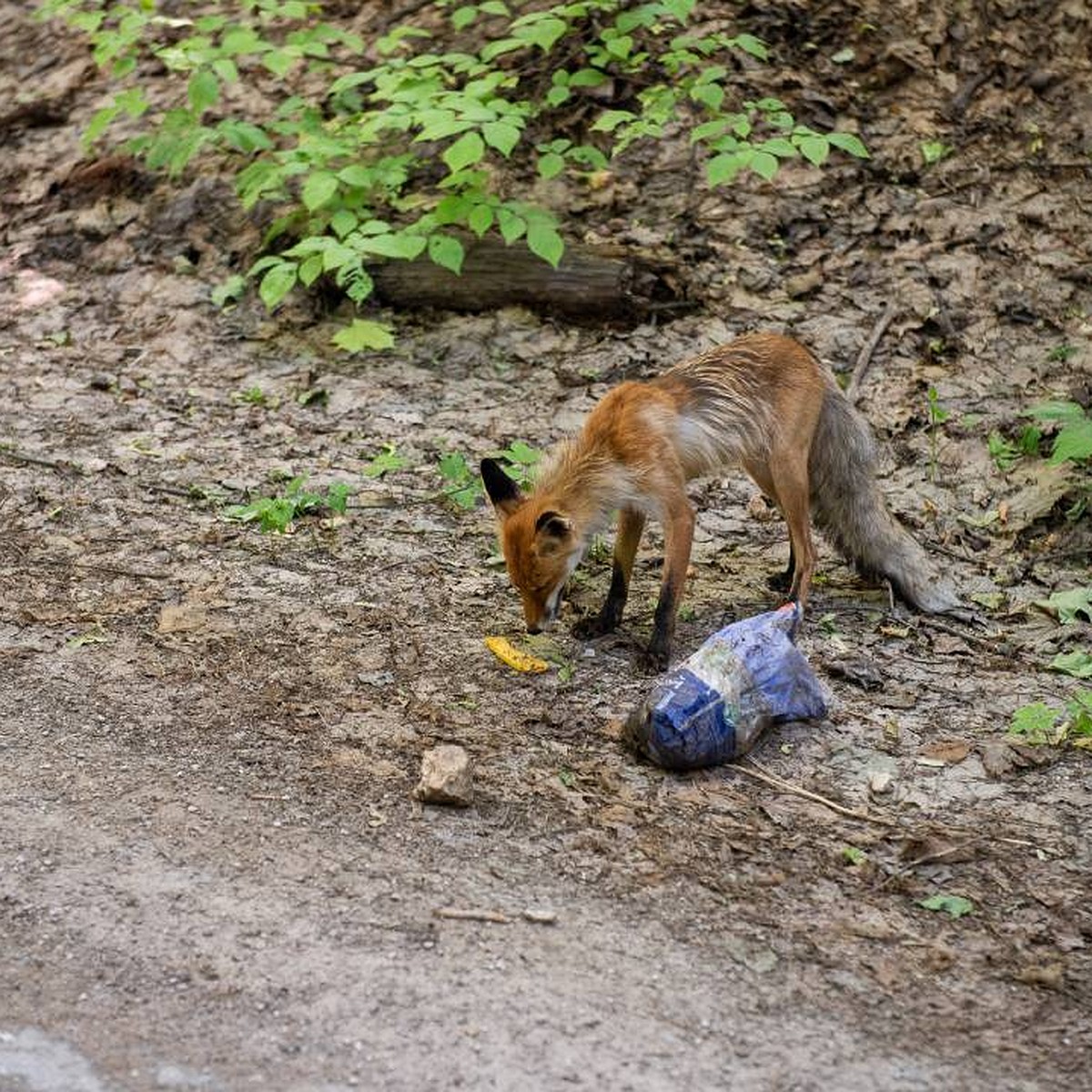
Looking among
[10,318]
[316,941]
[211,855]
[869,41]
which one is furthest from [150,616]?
[869,41]

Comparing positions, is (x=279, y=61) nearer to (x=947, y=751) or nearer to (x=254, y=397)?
(x=254, y=397)

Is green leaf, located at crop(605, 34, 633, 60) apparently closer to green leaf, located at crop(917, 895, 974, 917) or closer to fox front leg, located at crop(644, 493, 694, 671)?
fox front leg, located at crop(644, 493, 694, 671)

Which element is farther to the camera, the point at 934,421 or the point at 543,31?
the point at 934,421

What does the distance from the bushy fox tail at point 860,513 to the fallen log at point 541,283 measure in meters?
2.44

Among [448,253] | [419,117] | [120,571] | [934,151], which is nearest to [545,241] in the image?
[448,253]

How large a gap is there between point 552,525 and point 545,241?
257 centimetres

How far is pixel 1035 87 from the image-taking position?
9.79m

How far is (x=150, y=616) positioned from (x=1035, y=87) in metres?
7.40

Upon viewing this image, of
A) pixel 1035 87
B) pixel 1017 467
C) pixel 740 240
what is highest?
pixel 1035 87

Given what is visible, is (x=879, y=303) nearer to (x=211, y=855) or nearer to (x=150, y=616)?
(x=150, y=616)

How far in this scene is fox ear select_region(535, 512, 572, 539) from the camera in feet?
19.5

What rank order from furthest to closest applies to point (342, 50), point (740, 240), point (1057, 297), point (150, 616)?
point (342, 50), point (740, 240), point (1057, 297), point (150, 616)

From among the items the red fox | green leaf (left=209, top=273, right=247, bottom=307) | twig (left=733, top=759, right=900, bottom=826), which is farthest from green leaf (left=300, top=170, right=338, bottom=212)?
twig (left=733, top=759, right=900, bottom=826)

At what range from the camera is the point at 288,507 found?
7.36m
